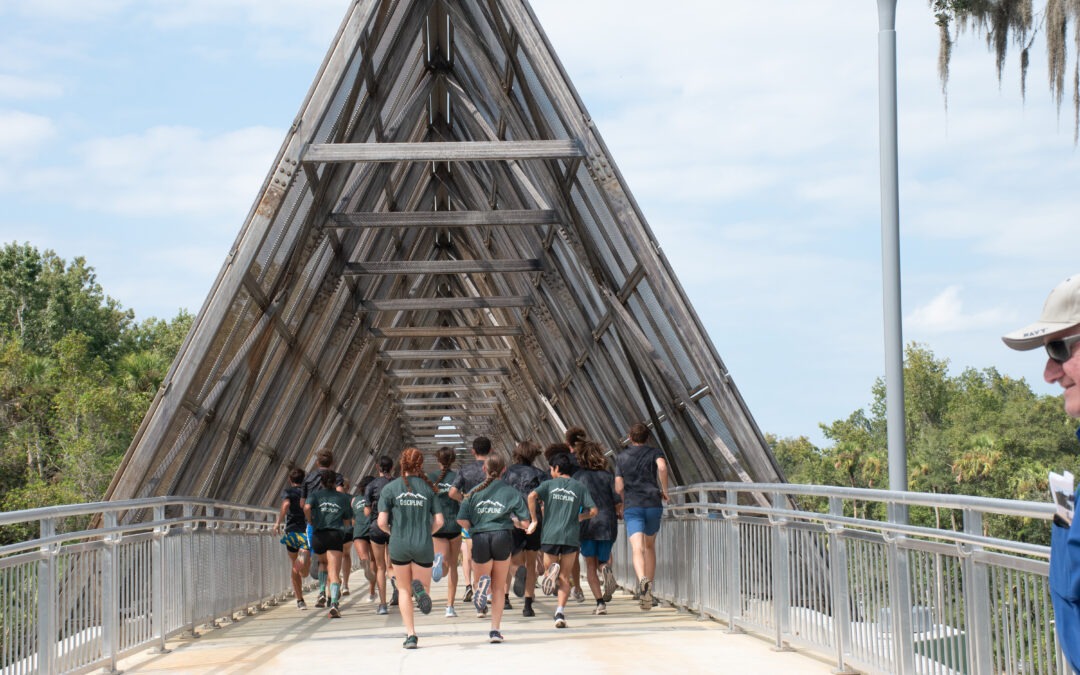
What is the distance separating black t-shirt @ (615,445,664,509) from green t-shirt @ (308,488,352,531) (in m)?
3.22

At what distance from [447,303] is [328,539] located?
9377 millimetres

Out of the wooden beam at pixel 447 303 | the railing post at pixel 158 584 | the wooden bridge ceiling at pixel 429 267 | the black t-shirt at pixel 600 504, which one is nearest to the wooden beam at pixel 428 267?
the wooden bridge ceiling at pixel 429 267

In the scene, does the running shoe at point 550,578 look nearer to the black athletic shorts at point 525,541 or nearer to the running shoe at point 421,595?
the black athletic shorts at point 525,541

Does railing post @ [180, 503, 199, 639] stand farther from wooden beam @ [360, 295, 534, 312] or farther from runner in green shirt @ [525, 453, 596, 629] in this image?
wooden beam @ [360, 295, 534, 312]

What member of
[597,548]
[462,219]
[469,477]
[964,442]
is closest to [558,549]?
[469,477]

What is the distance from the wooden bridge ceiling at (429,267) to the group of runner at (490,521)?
4.09 feet

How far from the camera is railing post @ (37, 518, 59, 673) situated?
293 inches

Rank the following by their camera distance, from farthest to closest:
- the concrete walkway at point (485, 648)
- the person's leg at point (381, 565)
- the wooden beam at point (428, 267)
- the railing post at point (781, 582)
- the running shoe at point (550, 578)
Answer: the wooden beam at point (428, 267), the person's leg at point (381, 565), the running shoe at point (550, 578), the railing post at point (781, 582), the concrete walkway at point (485, 648)

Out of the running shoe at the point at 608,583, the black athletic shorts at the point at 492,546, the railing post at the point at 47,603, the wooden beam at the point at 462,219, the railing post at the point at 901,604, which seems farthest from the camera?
the wooden beam at the point at 462,219

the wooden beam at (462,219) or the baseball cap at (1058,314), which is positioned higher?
the wooden beam at (462,219)

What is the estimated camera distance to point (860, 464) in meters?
75.6

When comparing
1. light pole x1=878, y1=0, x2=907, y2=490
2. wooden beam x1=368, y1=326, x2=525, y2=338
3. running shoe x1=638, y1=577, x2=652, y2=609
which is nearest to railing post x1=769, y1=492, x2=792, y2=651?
light pole x1=878, y1=0, x2=907, y2=490

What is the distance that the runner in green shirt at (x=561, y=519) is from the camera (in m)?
11.6

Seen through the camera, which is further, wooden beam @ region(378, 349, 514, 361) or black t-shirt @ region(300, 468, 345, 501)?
wooden beam @ region(378, 349, 514, 361)
